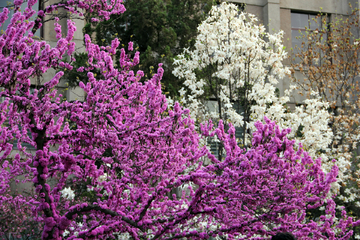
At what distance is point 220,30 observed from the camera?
11117 mm

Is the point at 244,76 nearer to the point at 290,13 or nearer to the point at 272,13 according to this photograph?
the point at 272,13

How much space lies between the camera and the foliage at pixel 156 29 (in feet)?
42.5

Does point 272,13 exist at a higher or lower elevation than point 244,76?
higher

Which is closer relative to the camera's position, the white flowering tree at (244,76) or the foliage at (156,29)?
the white flowering tree at (244,76)

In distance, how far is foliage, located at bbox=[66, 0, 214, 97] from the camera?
13.0 metres

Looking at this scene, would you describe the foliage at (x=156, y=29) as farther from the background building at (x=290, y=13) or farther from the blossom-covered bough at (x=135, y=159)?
the blossom-covered bough at (x=135, y=159)

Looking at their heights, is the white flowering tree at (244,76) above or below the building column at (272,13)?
below

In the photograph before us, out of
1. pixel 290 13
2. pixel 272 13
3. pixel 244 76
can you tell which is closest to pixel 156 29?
pixel 244 76

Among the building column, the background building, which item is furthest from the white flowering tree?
the building column

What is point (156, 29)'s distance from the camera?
13641 millimetres

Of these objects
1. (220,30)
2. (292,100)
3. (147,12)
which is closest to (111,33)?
(147,12)

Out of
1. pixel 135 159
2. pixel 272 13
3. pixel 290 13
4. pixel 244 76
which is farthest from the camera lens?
pixel 290 13

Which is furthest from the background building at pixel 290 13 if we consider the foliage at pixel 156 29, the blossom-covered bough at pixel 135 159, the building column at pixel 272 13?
the blossom-covered bough at pixel 135 159

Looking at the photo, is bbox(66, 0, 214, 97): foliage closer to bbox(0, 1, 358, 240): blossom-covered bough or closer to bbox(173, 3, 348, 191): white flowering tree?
bbox(173, 3, 348, 191): white flowering tree
